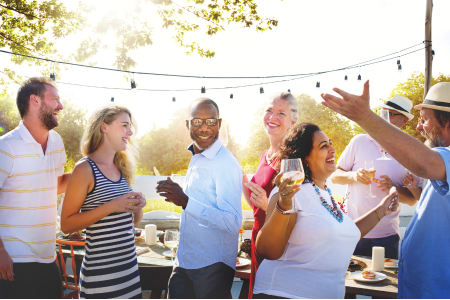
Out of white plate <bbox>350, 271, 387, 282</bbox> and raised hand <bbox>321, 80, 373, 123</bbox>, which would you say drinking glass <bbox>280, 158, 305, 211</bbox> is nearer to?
raised hand <bbox>321, 80, 373, 123</bbox>

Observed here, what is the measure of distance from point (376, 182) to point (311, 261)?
6.31 feet

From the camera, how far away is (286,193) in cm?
161

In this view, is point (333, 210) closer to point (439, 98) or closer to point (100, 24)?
point (439, 98)

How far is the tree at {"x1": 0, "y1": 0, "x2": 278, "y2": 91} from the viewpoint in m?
6.50

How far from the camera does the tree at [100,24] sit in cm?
650

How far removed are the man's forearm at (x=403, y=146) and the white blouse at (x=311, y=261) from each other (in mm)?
608

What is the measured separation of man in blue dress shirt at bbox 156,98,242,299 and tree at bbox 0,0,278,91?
15.3ft

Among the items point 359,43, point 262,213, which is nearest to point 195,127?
point 262,213

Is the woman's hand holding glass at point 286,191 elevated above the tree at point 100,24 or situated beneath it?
situated beneath

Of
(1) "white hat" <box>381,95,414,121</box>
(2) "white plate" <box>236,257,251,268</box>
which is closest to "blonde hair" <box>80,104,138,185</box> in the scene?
(2) "white plate" <box>236,257,251,268</box>

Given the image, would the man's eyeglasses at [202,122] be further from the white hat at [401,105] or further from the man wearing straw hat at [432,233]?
the white hat at [401,105]

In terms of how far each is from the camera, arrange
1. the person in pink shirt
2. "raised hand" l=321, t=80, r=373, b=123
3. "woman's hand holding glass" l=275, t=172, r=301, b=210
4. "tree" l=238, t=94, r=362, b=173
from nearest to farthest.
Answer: "raised hand" l=321, t=80, r=373, b=123 < "woman's hand holding glass" l=275, t=172, r=301, b=210 < the person in pink shirt < "tree" l=238, t=94, r=362, b=173

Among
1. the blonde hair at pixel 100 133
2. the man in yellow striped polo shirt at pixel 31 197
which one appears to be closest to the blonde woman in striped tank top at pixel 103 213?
the blonde hair at pixel 100 133

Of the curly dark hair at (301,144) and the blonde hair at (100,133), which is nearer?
the curly dark hair at (301,144)
